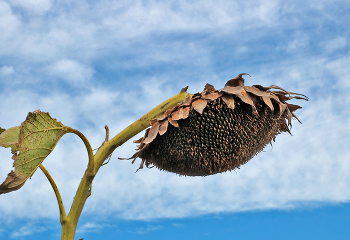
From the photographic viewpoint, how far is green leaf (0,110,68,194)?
8.32ft

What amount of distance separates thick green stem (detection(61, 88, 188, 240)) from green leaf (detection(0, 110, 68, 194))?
0.33 metres

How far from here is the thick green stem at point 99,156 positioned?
115 inches

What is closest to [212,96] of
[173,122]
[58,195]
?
[173,122]

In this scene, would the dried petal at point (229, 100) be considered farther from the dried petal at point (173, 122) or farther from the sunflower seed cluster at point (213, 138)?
the dried petal at point (173, 122)

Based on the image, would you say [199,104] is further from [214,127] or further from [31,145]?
[31,145]

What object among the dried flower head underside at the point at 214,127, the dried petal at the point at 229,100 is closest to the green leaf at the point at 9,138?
the dried flower head underside at the point at 214,127

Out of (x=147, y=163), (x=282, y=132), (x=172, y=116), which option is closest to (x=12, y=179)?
(x=147, y=163)

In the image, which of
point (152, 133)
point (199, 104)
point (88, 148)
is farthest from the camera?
point (88, 148)

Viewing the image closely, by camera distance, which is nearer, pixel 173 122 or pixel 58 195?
pixel 173 122

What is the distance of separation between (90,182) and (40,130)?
0.72 meters

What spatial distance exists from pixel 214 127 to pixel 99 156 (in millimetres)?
1164

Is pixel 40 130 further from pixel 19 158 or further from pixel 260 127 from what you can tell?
pixel 260 127

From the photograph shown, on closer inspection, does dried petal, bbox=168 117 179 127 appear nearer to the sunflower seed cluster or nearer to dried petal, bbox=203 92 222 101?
the sunflower seed cluster

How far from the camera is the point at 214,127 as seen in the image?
2.54 metres
